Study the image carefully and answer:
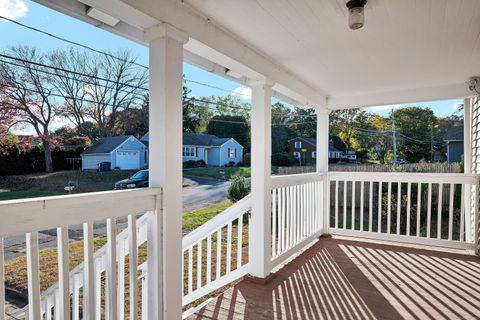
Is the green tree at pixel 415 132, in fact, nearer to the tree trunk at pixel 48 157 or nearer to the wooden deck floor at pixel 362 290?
the wooden deck floor at pixel 362 290

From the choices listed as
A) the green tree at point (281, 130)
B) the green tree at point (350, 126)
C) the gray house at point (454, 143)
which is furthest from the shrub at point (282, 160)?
the gray house at point (454, 143)

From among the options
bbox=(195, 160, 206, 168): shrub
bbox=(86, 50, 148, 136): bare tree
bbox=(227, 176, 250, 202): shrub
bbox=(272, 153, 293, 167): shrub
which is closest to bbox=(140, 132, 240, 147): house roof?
bbox=(195, 160, 206, 168): shrub

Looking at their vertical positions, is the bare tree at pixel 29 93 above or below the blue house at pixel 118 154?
above

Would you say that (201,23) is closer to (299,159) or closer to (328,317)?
(328,317)

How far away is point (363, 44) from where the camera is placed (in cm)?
258

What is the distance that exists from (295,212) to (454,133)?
10450 millimetres

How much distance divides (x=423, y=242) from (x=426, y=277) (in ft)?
3.74

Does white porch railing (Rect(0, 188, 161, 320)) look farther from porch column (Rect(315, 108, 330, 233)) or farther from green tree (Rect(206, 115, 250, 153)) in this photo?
porch column (Rect(315, 108, 330, 233))

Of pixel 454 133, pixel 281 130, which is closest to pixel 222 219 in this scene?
pixel 281 130

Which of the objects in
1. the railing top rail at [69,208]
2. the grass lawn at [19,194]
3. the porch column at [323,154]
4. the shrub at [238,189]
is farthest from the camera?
the shrub at [238,189]

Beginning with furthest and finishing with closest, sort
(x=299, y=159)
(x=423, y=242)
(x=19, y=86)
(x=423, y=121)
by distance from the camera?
(x=423, y=121) < (x=299, y=159) < (x=423, y=242) < (x=19, y=86)

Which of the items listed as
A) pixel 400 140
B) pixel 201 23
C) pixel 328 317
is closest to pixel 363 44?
pixel 201 23

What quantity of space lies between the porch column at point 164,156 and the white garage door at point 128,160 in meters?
0.35

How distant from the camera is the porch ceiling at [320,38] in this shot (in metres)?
1.89
